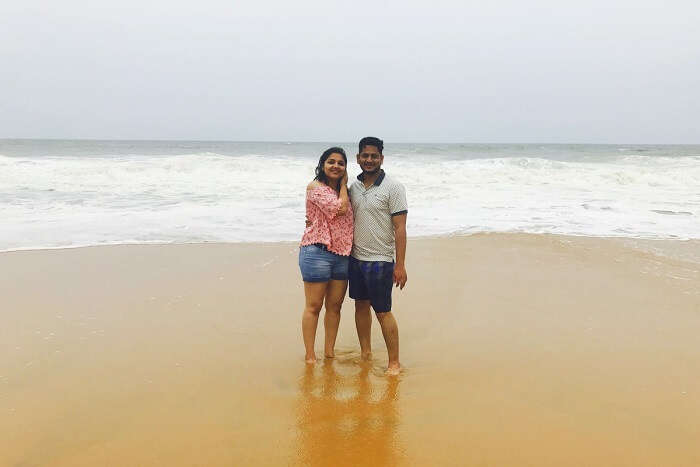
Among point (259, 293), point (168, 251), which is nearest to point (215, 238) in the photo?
point (168, 251)

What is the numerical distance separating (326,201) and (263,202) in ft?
Result: 31.7

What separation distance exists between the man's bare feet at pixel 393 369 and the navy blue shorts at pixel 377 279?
37cm

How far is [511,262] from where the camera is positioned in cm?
656

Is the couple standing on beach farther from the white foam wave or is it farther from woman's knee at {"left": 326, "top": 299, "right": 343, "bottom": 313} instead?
the white foam wave

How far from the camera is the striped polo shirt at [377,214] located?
3527 mm

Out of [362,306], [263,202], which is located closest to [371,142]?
[362,306]

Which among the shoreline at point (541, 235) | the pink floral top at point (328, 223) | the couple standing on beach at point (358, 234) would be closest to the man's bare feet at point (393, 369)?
the couple standing on beach at point (358, 234)

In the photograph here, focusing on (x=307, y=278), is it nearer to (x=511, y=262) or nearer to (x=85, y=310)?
(x=85, y=310)

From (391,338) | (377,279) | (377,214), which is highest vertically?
(377,214)

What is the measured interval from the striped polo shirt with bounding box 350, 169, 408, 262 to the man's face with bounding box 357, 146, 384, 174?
8 cm

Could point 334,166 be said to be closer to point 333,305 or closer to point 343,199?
point 343,199

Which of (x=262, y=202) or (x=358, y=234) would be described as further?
(x=262, y=202)

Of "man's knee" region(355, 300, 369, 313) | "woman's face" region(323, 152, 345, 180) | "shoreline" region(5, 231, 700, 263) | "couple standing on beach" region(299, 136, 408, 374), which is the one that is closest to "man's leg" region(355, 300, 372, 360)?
"man's knee" region(355, 300, 369, 313)

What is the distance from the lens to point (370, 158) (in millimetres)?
3500
